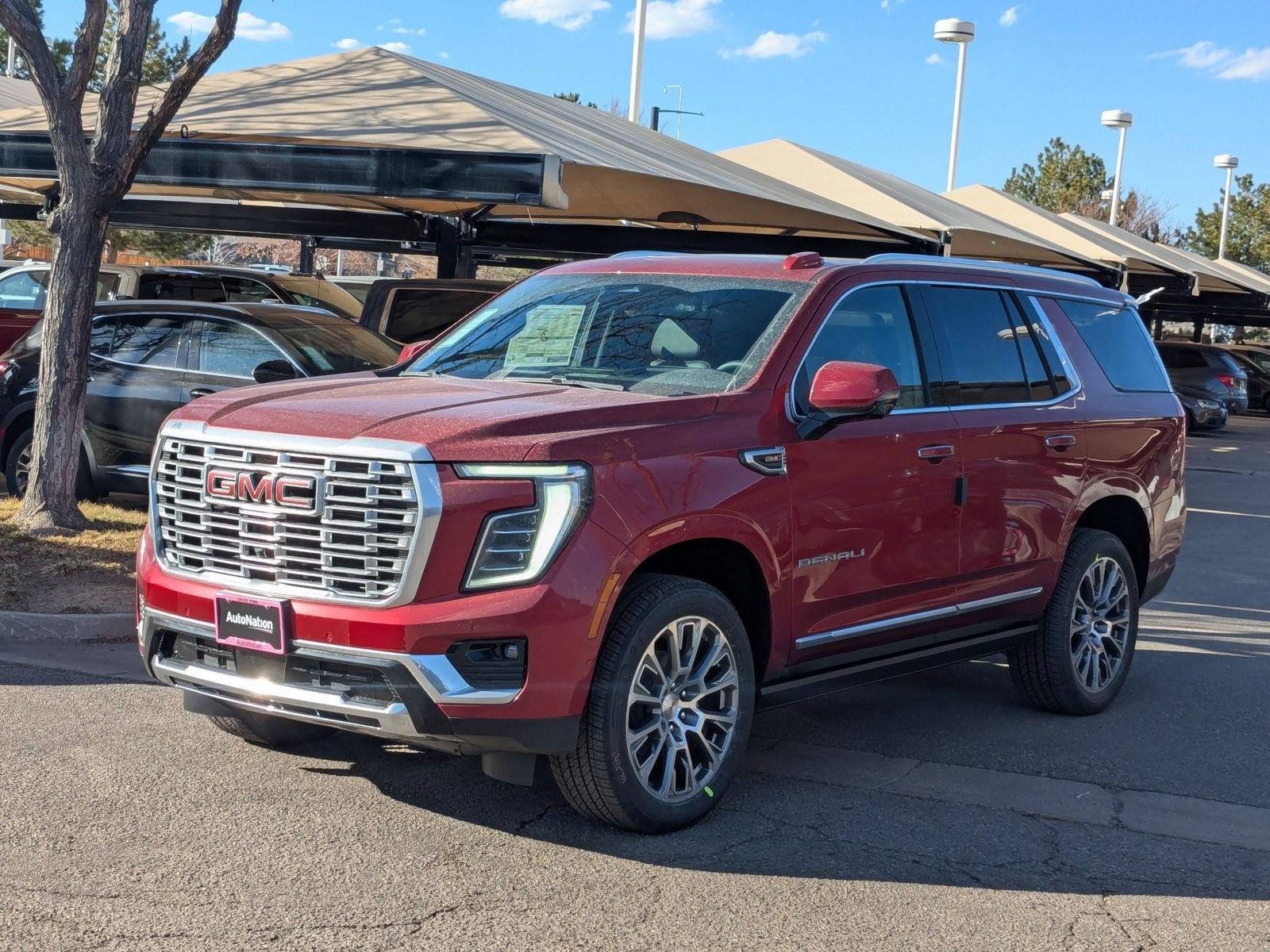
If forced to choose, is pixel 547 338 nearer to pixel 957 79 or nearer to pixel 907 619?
pixel 907 619

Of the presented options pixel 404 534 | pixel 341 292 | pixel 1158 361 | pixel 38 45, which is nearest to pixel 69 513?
pixel 38 45

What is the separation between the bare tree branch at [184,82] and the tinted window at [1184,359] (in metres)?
26.5

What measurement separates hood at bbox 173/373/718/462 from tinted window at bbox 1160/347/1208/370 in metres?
29.4

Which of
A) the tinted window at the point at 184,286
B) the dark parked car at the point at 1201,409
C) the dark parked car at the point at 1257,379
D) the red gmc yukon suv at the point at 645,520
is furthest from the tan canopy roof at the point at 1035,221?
the red gmc yukon suv at the point at 645,520

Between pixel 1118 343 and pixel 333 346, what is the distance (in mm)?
6003

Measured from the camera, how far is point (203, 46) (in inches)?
380

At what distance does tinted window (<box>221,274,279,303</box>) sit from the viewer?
1667 cm

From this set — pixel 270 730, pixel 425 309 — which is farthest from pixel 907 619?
pixel 425 309

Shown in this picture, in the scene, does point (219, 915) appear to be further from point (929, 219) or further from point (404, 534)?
point (929, 219)

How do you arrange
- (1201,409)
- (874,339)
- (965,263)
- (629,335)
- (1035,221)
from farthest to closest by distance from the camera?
(1201,409), (1035,221), (965,263), (874,339), (629,335)

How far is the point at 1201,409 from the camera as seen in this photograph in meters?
30.7

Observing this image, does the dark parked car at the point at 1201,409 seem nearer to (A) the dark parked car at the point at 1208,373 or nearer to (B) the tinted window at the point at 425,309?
(A) the dark parked car at the point at 1208,373

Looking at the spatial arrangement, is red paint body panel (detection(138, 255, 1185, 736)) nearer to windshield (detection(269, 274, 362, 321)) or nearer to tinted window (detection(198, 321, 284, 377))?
tinted window (detection(198, 321, 284, 377))

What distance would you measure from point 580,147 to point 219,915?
9.60m
